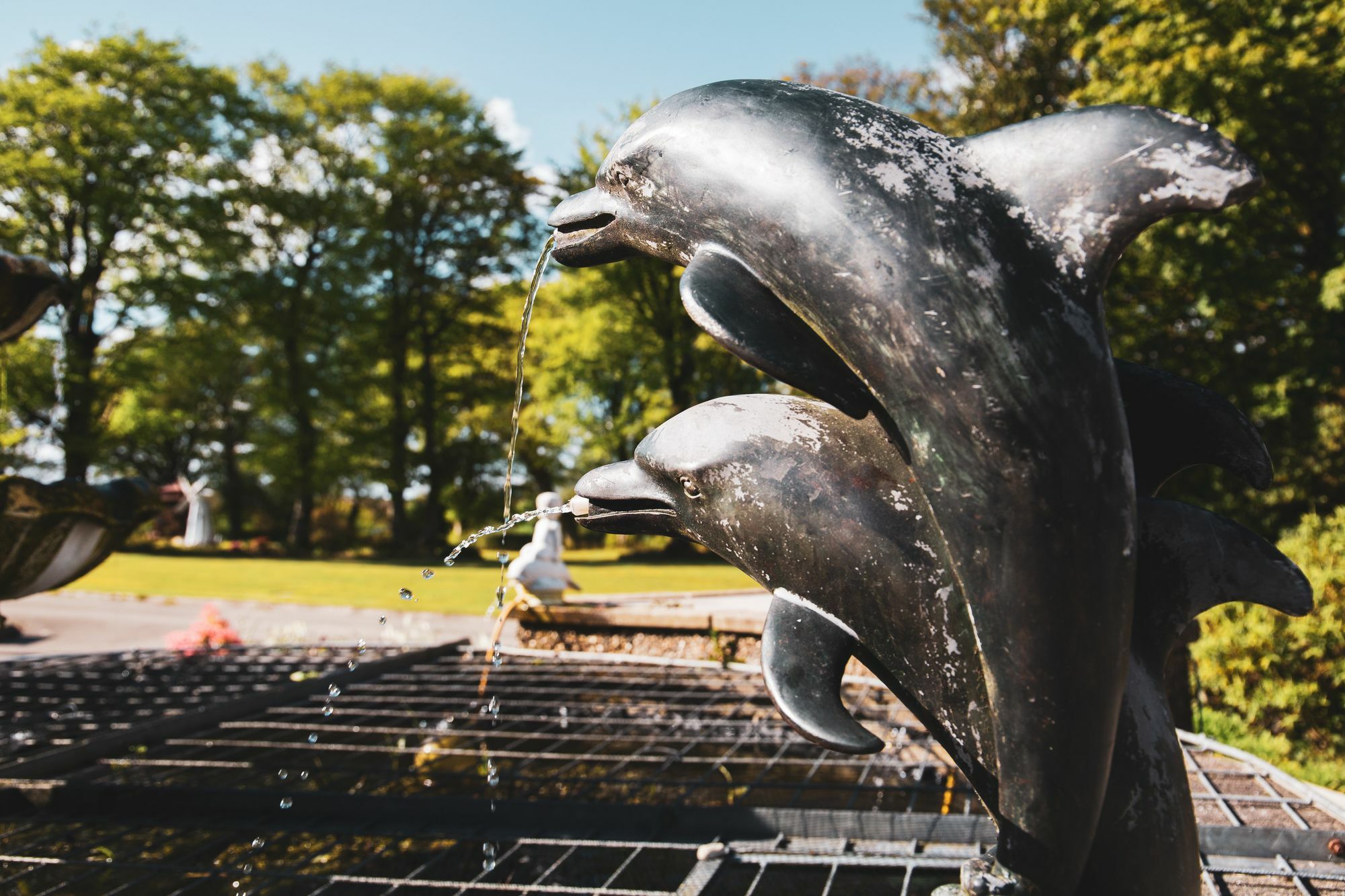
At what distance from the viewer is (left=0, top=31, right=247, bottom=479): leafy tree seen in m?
28.0

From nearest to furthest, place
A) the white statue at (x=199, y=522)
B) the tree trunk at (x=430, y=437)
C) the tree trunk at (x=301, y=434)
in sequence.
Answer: the tree trunk at (x=301, y=434)
the tree trunk at (x=430, y=437)
the white statue at (x=199, y=522)

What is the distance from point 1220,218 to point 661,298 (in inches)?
814

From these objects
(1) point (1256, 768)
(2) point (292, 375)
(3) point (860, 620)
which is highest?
(2) point (292, 375)

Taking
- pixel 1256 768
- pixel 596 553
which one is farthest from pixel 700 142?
pixel 596 553

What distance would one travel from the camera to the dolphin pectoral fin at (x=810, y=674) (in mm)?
1802

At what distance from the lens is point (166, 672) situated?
8211 mm

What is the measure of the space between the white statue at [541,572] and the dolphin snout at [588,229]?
8.19 metres

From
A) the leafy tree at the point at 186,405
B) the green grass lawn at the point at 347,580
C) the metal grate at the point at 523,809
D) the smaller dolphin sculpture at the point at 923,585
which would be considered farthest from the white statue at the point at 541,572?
the leafy tree at the point at 186,405

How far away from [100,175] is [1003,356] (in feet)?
113

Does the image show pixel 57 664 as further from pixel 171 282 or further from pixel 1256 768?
pixel 171 282

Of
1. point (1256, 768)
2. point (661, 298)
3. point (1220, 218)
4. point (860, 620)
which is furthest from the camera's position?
point (661, 298)

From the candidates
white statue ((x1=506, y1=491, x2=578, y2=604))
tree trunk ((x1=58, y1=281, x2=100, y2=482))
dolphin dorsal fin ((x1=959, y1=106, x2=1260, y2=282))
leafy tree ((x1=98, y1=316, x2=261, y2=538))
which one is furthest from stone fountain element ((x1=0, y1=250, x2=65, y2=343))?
leafy tree ((x1=98, y1=316, x2=261, y2=538))

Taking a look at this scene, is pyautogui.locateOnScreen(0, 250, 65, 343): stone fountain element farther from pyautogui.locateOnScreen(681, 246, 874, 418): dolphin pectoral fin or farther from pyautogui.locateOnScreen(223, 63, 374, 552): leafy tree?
pyautogui.locateOnScreen(223, 63, 374, 552): leafy tree

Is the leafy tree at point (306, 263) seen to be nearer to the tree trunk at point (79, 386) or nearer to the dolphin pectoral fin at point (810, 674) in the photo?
the tree trunk at point (79, 386)
